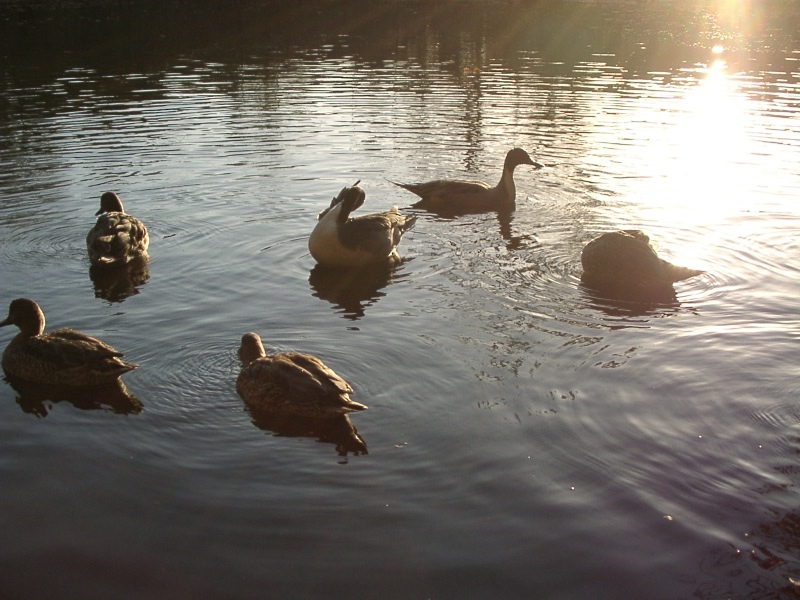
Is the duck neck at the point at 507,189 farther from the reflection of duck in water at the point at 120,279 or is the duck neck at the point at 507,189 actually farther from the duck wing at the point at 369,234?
the reflection of duck in water at the point at 120,279

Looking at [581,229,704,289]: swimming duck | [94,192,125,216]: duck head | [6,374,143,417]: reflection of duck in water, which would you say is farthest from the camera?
[94,192,125,216]: duck head

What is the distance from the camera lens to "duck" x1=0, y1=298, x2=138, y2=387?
9.23m

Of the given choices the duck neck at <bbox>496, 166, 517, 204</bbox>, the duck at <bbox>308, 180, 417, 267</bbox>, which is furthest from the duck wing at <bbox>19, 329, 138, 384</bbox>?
the duck neck at <bbox>496, 166, 517, 204</bbox>

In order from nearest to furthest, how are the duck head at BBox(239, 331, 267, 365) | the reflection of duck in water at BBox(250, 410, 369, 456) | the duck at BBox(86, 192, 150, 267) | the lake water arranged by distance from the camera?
the lake water, the reflection of duck in water at BBox(250, 410, 369, 456), the duck head at BBox(239, 331, 267, 365), the duck at BBox(86, 192, 150, 267)

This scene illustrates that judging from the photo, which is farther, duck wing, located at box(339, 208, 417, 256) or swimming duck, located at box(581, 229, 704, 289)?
duck wing, located at box(339, 208, 417, 256)

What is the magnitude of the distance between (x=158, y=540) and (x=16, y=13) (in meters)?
56.3

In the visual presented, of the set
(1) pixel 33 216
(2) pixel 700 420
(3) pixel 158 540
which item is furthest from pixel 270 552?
(1) pixel 33 216

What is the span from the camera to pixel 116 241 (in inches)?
509

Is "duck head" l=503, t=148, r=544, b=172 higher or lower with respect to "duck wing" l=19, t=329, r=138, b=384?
higher

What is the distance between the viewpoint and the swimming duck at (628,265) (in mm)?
12312

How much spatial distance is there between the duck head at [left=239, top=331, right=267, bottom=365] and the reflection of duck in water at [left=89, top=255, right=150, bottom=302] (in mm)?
3233

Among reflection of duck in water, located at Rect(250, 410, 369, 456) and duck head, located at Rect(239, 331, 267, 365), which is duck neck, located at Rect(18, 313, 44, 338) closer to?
duck head, located at Rect(239, 331, 267, 365)

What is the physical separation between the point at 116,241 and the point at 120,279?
23.3 inches

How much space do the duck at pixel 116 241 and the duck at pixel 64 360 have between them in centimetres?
327
